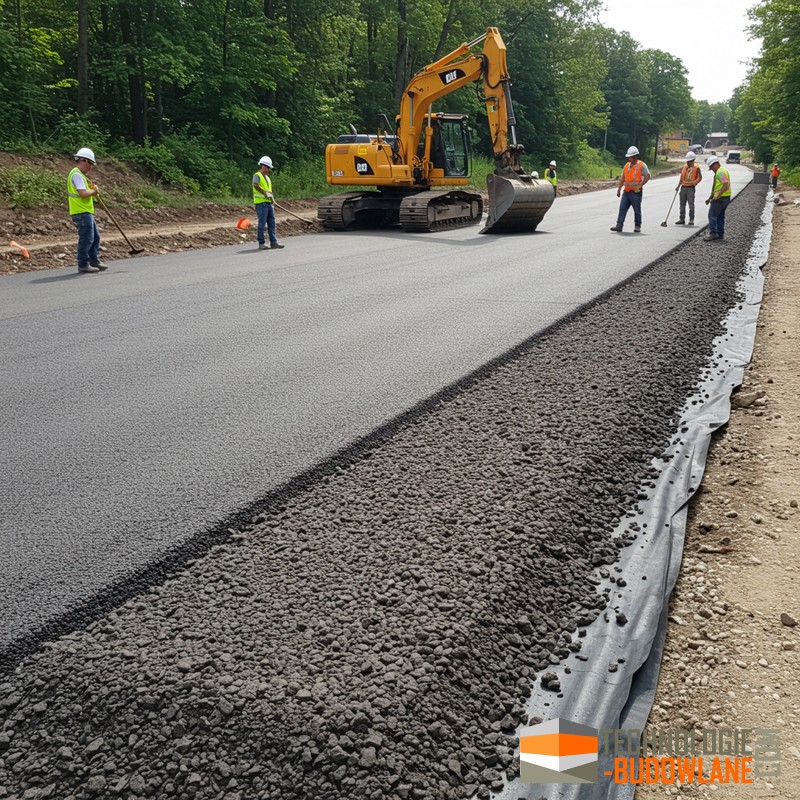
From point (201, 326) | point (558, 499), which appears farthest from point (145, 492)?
point (201, 326)

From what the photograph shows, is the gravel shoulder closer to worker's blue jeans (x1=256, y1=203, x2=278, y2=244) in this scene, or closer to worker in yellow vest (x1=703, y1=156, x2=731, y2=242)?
worker in yellow vest (x1=703, y1=156, x2=731, y2=242)

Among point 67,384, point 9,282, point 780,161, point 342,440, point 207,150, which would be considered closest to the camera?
point 342,440

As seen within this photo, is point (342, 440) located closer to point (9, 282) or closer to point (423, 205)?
point (9, 282)

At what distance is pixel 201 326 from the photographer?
7.45m

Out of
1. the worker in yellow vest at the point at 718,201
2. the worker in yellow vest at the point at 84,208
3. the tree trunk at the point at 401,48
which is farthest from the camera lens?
the tree trunk at the point at 401,48

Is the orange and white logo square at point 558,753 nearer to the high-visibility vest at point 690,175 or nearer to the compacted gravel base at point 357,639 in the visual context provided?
the compacted gravel base at point 357,639

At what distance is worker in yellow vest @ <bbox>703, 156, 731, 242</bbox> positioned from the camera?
14.2 metres

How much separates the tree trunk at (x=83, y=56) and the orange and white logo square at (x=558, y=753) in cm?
2238

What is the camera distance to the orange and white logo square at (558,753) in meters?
2.19

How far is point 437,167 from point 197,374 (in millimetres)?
13326

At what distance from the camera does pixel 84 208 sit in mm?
11086

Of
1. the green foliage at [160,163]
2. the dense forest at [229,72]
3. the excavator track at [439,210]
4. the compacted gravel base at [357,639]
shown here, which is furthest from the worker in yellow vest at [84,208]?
the green foliage at [160,163]

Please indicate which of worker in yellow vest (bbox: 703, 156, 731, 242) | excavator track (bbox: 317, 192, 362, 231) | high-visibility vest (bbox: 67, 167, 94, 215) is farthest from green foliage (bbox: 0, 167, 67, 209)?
worker in yellow vest (bbox: 703, 156, 731, 242)

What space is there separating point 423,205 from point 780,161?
1183 inches
